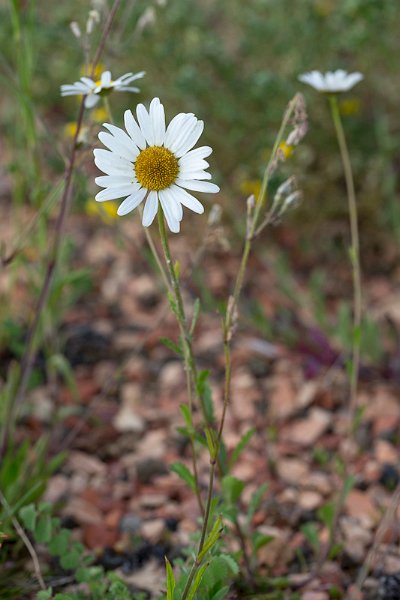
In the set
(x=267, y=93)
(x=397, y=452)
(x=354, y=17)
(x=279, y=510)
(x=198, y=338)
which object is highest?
(x=354, y=17)

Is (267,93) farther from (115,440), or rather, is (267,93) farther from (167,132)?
(167,132)

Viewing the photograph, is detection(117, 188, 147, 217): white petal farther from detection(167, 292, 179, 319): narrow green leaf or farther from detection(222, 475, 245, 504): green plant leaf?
detection(222, 475, 245, 504): green plant leaf

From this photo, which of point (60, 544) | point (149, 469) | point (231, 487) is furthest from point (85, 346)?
point (231, 487)

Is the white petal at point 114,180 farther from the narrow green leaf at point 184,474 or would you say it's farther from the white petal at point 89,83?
the narrow green leaf at point 184,474

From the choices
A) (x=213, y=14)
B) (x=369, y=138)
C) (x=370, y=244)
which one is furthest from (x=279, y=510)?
(x=213, y=14)

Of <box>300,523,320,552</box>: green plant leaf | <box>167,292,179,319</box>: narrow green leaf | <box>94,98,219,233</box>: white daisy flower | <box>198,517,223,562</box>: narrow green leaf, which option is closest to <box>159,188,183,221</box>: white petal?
<box>94,98,219,233</box>: white daisy flower

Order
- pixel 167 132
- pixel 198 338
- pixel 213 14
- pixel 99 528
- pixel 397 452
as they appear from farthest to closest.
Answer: pixel 213 14
pixel 198 338
pixel 397 452
pixel 99 528
pixel 167 132
